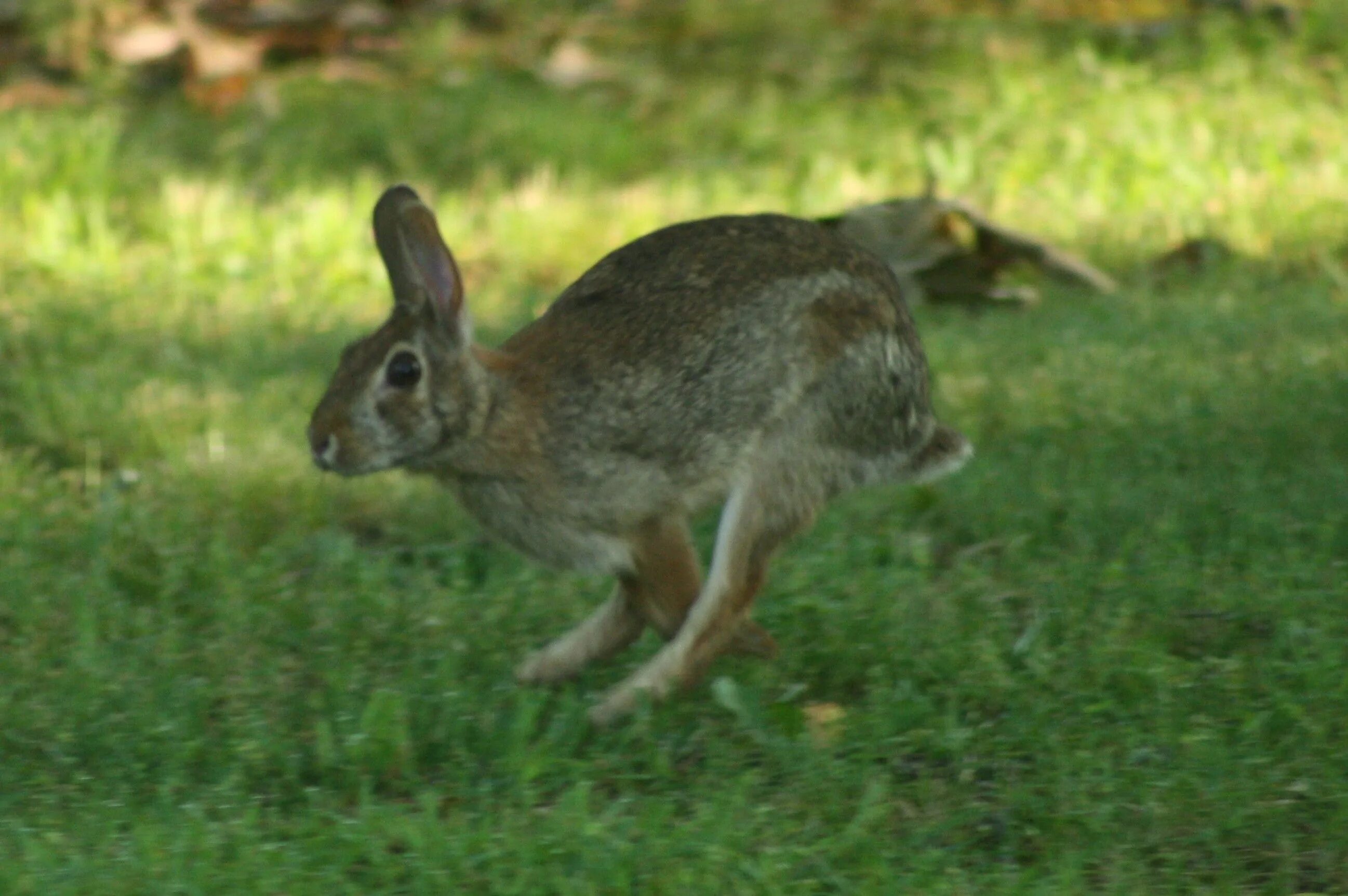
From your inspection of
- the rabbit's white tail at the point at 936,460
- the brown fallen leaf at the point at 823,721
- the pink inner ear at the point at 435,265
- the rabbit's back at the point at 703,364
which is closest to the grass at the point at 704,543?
the brown fallen leaf at the point at 823,721

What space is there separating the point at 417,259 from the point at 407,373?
9.6 inches

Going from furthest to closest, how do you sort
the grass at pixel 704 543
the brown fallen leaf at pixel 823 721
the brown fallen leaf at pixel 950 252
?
the brown fallen leaf at pixel 950 252, the brown fallen leaf at pixel 823 721, the grass at pixel 704 543

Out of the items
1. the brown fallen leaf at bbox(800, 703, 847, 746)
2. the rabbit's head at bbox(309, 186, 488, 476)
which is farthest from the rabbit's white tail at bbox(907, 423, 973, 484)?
the rabbit's head at bbox(309, 186, 488, 476)

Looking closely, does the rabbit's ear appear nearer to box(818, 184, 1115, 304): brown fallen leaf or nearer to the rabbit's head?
the rabbit's head

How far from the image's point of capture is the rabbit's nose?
13.8ft

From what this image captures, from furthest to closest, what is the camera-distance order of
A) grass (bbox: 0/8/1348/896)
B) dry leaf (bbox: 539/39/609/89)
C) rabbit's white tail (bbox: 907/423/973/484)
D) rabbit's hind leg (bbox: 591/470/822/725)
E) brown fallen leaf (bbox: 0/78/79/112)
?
1. dry leaf (bbox: 539/39/609/89)
2. brown fallen leaf (bbox: 0/78/79/112)
3. rabbit's white tail (bbox: 907/423/973/484)
4. rabbit's hind leg (bbox: 591/470/822/725)
5. grass (bbox: 0/8/1348/896)

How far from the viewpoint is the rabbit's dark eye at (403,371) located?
14.0 feet

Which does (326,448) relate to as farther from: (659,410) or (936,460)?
(936,460)

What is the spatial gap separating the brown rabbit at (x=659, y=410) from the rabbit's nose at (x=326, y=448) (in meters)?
0.11

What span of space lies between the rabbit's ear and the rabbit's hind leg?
0.73 meters

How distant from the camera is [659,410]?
4508 millimetres

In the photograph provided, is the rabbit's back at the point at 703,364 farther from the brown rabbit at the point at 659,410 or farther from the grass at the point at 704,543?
the grass at the point at 704,543

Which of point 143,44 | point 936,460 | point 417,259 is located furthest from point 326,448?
point 143,44

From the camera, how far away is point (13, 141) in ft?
26.7
